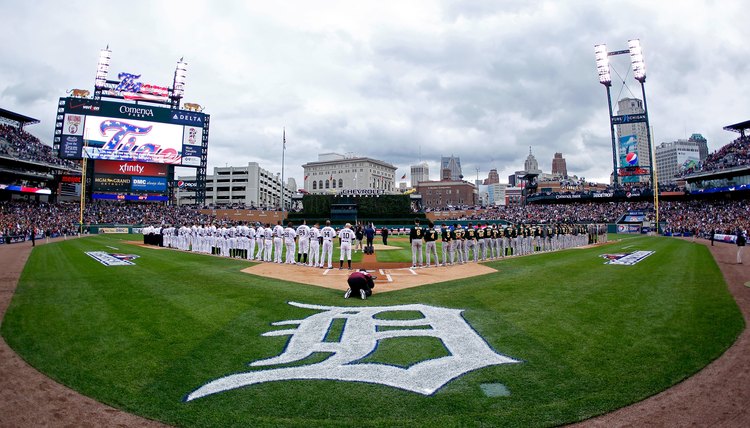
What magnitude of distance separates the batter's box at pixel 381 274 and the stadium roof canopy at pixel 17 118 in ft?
206

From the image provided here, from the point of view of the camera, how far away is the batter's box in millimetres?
12858

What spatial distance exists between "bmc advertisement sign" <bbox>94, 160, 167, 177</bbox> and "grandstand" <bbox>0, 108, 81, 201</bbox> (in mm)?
4498

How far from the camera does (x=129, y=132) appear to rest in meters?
59.5

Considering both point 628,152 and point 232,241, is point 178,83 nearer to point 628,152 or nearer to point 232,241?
point 232,241

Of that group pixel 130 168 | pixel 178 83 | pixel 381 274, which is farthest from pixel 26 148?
pixel 381 274

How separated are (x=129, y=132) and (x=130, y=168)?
5.44 m

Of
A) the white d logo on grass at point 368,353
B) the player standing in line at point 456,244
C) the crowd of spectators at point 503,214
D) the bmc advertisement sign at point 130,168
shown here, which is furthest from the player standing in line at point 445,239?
the bmc advertisement sign at point 130,168

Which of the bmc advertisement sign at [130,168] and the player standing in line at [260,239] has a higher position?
the bmc advertisement sign at [130,168]

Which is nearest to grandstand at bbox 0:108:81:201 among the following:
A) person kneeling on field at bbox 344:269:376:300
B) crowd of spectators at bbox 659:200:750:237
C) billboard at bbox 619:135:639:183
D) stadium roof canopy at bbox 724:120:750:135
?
person kneeling on field at bbox 344:269:376:300

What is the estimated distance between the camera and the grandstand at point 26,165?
5022 cm

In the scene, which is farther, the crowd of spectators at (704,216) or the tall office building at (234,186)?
the tall office building at (234,186)

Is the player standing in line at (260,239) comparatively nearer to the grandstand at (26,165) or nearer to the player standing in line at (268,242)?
the player standing in line at (268,242)

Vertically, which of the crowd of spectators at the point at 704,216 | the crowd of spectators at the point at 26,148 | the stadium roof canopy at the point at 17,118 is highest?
the stadium roof canopy at the point at 17,118

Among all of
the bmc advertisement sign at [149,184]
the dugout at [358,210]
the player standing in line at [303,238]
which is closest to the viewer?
the player standing in line at [303,238]
